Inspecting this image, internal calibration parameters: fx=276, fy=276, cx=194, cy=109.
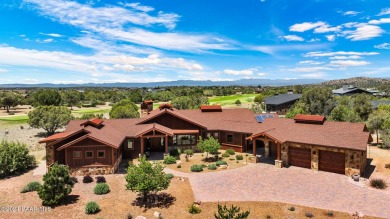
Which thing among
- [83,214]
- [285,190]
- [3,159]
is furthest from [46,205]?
[285,190]

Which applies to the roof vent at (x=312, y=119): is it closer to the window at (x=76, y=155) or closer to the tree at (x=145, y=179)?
the tree at (x=145, y=179)

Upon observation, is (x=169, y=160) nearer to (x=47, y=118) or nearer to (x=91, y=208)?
(x=91, y=208)

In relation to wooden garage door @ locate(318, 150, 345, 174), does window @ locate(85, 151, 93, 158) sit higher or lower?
higher

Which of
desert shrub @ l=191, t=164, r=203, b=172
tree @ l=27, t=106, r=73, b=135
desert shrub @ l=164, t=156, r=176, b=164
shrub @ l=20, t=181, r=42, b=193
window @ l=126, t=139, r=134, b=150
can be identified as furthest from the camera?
tree @ l=27, t=106, r=73, b=135

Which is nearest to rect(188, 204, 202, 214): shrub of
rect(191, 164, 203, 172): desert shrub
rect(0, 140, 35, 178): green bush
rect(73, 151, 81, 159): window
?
rect(191, 164, 203, 172): desert shrub

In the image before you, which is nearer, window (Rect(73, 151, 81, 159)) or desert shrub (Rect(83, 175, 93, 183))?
desert shrub (Rect(83, 175, 93, 183))

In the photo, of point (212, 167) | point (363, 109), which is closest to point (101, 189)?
point (212, 167)

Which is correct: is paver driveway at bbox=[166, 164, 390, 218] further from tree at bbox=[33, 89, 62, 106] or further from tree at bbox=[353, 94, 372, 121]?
tree at bbox=[33, 89, 62, 106]

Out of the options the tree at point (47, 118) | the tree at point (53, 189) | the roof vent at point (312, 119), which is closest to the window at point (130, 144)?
the tree at point (53, 189)
